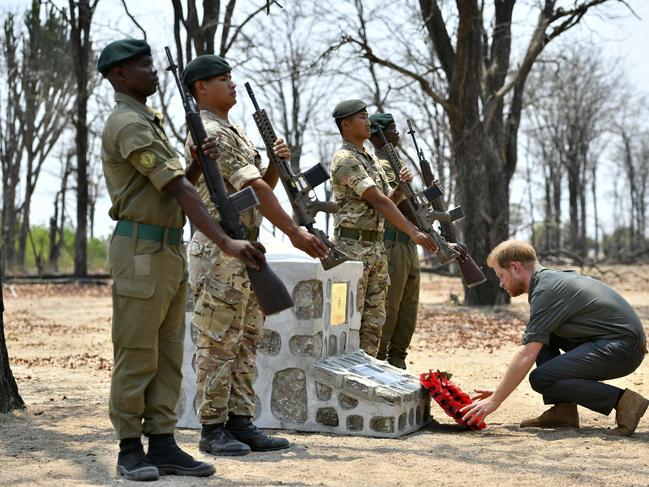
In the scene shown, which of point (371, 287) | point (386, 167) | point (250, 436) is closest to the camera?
point (250, 436)

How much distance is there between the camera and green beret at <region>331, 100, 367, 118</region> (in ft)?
21.9

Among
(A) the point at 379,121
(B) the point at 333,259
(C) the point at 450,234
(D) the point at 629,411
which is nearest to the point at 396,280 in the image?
(C) the point at 450,234

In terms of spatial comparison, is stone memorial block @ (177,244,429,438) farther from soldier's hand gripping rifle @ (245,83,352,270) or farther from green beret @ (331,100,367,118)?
green beret @ (331,100,367,118)

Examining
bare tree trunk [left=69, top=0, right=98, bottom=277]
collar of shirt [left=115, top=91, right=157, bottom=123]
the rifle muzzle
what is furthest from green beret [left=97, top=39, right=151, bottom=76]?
bare tree trunk [left=69, top=0, right=98, bottom=277]

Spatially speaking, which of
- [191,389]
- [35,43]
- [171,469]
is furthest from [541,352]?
[35,43]

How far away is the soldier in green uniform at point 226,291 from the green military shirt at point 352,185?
1.38m

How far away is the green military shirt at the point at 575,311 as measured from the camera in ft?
18.5

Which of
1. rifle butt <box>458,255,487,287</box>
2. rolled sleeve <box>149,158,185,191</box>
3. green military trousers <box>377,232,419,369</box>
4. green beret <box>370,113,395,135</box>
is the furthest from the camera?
green beret <box>370,113,395,135</box>

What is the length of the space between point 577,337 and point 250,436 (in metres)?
2.20

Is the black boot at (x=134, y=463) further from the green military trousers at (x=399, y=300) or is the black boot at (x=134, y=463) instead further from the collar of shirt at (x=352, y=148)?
the green military trousers at (x=399, y=300)

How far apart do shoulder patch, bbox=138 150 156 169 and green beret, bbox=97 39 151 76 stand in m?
0.48

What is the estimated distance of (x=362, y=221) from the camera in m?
6.70

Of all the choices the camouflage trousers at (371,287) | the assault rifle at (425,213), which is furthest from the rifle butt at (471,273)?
the camouflage trousers at (371,287)

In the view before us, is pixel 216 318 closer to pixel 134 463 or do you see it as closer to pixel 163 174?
pixel 134 463
